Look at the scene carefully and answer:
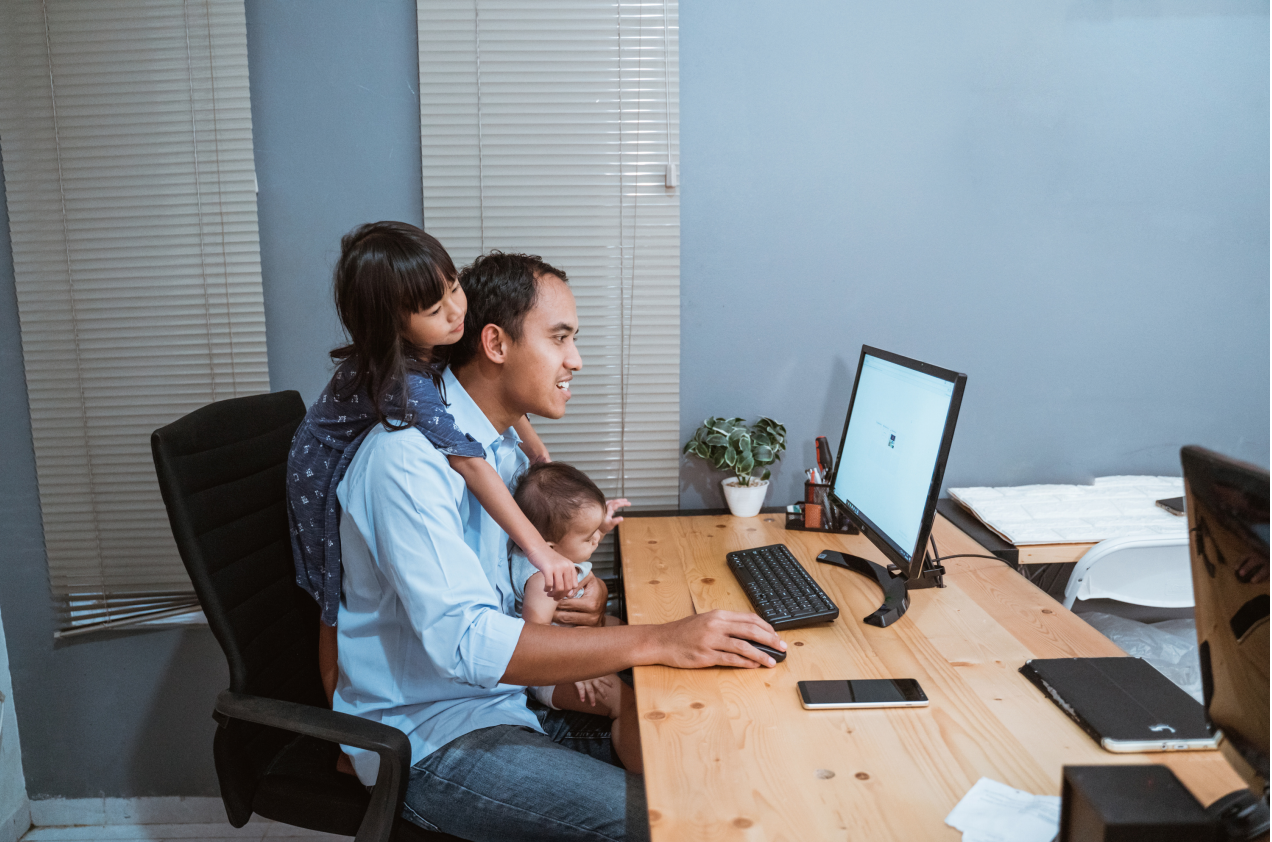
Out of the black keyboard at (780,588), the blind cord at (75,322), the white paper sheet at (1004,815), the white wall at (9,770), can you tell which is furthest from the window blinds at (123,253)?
the white paper sheet at (1004,815)

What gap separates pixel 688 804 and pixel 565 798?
1.34ft

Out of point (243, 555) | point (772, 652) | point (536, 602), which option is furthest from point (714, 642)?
point (243, 555)

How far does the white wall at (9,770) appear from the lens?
7.52 ft

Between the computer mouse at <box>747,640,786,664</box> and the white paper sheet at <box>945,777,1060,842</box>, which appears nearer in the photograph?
the white paper sheet at <box>945,777,1060,842</box>

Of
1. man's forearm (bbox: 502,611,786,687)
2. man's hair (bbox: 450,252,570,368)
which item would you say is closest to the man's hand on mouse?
man's forearm (bbox: 502,611,786,687)

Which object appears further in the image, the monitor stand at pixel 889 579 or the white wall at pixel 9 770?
the white wall at pixel 9 770

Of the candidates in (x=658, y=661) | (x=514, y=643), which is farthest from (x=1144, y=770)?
(x=514, y=643)

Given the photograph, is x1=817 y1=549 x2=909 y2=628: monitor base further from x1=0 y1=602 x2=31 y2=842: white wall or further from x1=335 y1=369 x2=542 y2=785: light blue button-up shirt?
x1=0 y1=602 x2=31 y2=842: white wall

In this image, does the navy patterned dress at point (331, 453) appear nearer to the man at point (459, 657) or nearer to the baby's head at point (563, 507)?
the man at point (459, 657)

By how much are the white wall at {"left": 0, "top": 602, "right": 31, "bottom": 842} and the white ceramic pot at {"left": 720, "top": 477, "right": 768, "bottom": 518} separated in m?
2.11

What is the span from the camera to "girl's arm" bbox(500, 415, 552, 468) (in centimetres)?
206

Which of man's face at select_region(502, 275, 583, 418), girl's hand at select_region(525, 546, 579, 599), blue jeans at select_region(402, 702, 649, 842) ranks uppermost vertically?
man's face at select_region(502, 275, 583, 418)

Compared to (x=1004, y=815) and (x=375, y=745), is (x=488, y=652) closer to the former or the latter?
(x=375, y=745)

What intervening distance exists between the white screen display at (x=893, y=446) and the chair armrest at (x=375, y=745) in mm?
927
